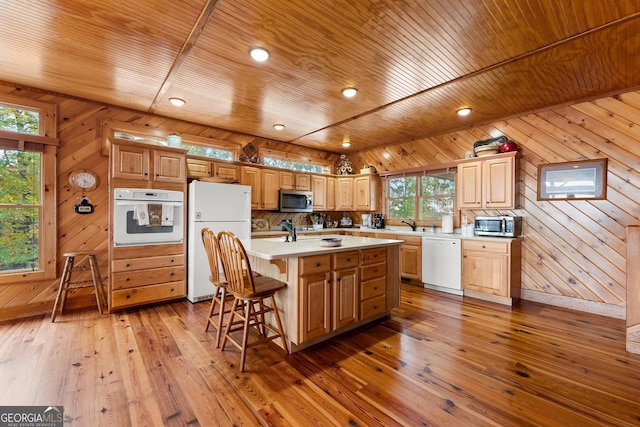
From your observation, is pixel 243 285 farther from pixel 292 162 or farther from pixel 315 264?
pixel 292 162

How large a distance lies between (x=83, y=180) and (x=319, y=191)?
12.6 feet

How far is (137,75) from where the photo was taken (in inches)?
116

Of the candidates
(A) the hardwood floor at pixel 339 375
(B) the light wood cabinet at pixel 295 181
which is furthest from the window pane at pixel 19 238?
(B) the light wood cabinet at pixel 295 181

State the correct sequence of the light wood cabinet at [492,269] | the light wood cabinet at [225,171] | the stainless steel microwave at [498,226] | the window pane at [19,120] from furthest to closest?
1. the light wood cabinet at [225,171]
2. the stainless steel microwave at [498,226]
3. the light wood cabinet at [492,269]
4. the window pane at [19,120]

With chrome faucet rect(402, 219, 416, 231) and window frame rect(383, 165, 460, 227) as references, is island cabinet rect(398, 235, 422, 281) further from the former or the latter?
window frame rect(383, 165, 460, 227)

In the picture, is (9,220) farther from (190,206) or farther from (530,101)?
(530,101)

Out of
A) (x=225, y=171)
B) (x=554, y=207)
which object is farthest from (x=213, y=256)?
(x=554, y=207)

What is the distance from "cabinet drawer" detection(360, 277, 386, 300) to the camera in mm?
2857

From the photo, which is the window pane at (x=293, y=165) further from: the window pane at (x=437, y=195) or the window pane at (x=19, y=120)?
the window pane at (x=19, y=120)

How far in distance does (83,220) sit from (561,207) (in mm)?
6331

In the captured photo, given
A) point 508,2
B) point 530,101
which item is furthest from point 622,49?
point 508,2

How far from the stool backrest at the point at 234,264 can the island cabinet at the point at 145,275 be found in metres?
1.74

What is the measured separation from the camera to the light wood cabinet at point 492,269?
12.2 ft

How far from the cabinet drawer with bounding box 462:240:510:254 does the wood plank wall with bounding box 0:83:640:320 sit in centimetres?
55
